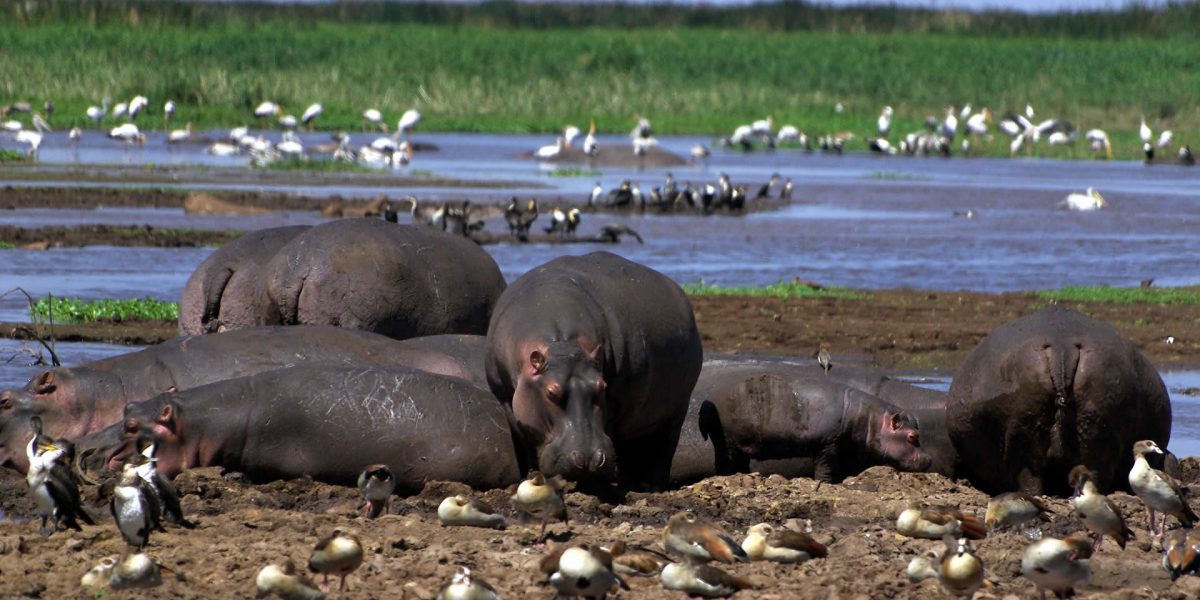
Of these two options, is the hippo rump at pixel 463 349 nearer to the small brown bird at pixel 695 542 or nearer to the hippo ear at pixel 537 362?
the hippo ear at pixel 537 362

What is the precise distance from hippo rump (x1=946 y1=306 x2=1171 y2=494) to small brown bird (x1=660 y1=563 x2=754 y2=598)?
3199mm

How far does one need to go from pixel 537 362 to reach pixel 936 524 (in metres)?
2.10

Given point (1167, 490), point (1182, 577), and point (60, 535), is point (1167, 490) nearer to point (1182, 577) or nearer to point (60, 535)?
point (1182, 577)

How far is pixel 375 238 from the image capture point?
12.8 meters

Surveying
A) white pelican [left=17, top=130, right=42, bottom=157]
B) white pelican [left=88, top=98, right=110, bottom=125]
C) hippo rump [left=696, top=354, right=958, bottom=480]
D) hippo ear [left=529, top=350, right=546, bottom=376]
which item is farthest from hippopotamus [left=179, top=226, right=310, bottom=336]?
white pelican [left=88, top=98, right=110, bottom=125]

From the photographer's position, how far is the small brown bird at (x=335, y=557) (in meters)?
7.04

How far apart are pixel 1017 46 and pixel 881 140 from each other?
25979 mm

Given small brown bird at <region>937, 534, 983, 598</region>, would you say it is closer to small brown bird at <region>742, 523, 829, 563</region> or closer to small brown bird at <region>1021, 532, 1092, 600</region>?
small brown bird at <region>1021, 532, 1092, 600</region>

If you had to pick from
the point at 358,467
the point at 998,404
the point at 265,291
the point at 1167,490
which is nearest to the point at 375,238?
the point at 265,291

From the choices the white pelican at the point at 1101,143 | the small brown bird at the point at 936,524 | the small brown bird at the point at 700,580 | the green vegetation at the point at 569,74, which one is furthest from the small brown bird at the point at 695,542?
the white pelican at the point at 1101,143

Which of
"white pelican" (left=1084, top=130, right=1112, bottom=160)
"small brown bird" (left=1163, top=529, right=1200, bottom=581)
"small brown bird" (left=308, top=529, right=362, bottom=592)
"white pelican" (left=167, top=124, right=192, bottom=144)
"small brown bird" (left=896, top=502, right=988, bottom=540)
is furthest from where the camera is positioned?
"white pelican" (left=1084, top=130, right=1112, bottom=160)

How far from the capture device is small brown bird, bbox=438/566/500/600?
6.58m

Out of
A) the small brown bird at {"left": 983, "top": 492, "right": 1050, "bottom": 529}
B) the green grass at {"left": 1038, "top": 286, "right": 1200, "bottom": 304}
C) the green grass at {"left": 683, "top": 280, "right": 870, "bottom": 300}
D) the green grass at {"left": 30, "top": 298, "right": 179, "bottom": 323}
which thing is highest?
the small brown bird at {"left": 983, "top": 492, "right": 1050, "bottom": 529}

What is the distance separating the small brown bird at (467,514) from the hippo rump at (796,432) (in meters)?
2.47
